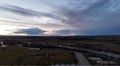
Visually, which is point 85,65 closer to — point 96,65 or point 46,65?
point 96,65

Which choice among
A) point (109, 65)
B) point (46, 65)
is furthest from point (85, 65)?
point (46, 65)

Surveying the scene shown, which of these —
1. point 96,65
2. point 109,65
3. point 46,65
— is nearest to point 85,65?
point 96,65

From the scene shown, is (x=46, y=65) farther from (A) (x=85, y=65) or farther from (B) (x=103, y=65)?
(B) (x=103, y=65)

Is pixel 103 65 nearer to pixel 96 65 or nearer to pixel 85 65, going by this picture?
pixel 96 65

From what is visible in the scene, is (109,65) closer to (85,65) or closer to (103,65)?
(103,65)

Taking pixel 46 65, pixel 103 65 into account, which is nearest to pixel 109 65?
pixel 103 65
